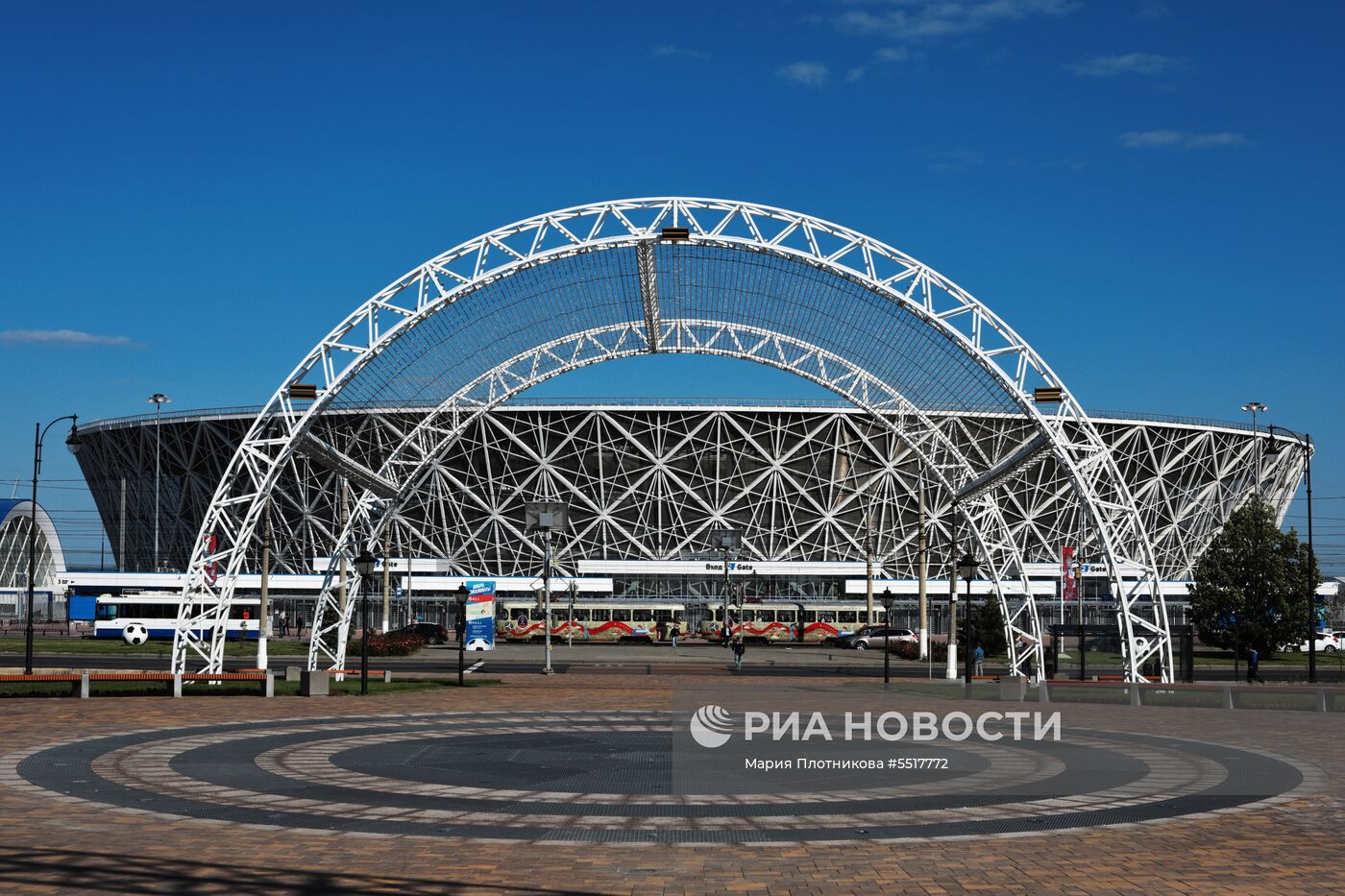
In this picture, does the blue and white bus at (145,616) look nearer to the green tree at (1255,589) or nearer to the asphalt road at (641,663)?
the asphalt road at (641,663)

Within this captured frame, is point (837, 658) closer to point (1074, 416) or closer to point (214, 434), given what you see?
point (1074, 416)

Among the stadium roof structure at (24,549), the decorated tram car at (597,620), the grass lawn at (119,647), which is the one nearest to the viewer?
the grass lawn at (119,647)

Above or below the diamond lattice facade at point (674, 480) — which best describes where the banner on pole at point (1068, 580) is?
below

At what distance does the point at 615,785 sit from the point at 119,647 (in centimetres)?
5833

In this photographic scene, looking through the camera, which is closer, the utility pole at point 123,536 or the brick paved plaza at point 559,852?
the brick paved plaza at point 559,852

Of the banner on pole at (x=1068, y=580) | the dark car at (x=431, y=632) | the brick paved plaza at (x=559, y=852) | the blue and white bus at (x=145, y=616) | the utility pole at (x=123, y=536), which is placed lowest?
the dark car at (x=431, y=632)

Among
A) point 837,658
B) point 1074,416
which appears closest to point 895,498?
point 837,658

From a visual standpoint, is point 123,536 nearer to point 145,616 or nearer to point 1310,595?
point 145,616

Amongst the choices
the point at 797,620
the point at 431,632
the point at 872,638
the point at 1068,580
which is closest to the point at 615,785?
the point at 1068,580

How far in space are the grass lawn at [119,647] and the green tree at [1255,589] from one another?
150ft

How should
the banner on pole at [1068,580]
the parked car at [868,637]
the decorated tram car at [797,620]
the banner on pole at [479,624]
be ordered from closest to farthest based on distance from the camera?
the banner on pole at [1068,580] < the banner on pole at [479,624] < the parked car at [868,637] < the decorated tram car at [797,620]

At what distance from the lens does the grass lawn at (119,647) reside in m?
63.0

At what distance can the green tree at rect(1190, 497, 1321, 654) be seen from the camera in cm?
6481

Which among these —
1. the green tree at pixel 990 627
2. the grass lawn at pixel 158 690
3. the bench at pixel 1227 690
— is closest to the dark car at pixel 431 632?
the green tree at pixel 990 627
